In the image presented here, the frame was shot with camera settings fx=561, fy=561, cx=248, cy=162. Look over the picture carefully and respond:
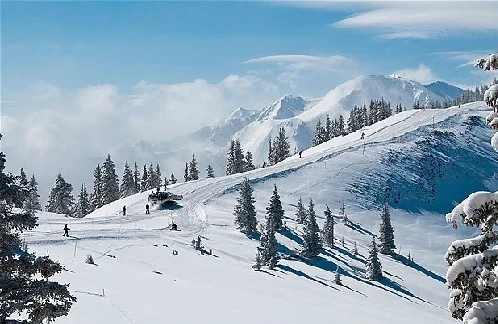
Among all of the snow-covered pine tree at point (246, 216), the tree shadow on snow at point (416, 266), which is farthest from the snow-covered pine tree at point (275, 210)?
the tree shadow on snow at point (416, 266)

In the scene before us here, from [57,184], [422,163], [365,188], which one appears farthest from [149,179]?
[422,163]

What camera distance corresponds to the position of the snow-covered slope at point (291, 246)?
27.0 m

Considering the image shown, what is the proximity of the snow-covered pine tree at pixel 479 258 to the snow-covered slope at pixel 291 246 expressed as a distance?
14958 millimetres

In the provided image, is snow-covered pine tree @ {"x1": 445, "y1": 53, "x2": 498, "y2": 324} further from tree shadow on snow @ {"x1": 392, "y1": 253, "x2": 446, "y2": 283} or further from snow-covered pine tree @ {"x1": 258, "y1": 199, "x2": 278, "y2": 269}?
tree shadow on snow @ {"x1": 392, "y1": 253, "x2": 446, "y2": 283}

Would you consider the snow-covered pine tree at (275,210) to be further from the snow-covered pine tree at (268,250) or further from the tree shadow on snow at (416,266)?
the tree shadow on snow at (416,266)

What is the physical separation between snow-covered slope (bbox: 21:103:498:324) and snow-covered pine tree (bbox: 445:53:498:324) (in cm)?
1496

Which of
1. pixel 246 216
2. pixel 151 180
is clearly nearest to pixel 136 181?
pixel 151 180

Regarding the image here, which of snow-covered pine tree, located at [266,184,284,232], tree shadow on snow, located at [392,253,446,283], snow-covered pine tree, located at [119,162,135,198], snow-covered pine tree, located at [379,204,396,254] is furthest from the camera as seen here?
snow-covered pine tree, located at [119,162,135,198]

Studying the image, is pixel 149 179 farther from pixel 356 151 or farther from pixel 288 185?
pixel 356 151

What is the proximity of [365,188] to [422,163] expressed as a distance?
27766 millimetres

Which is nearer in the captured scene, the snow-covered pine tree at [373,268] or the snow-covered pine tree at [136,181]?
the snow-covered pine tree at [373,268]

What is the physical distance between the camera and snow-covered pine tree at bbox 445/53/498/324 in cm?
897

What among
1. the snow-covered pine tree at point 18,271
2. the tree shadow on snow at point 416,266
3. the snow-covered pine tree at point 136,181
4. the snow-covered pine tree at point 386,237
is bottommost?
the tree shadow on snow at point 416,266

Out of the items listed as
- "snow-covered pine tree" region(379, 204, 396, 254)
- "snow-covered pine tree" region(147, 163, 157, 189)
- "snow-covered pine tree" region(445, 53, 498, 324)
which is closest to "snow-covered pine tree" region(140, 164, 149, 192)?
"snow-covered pine tree" region(147, 163, 157, 189)
